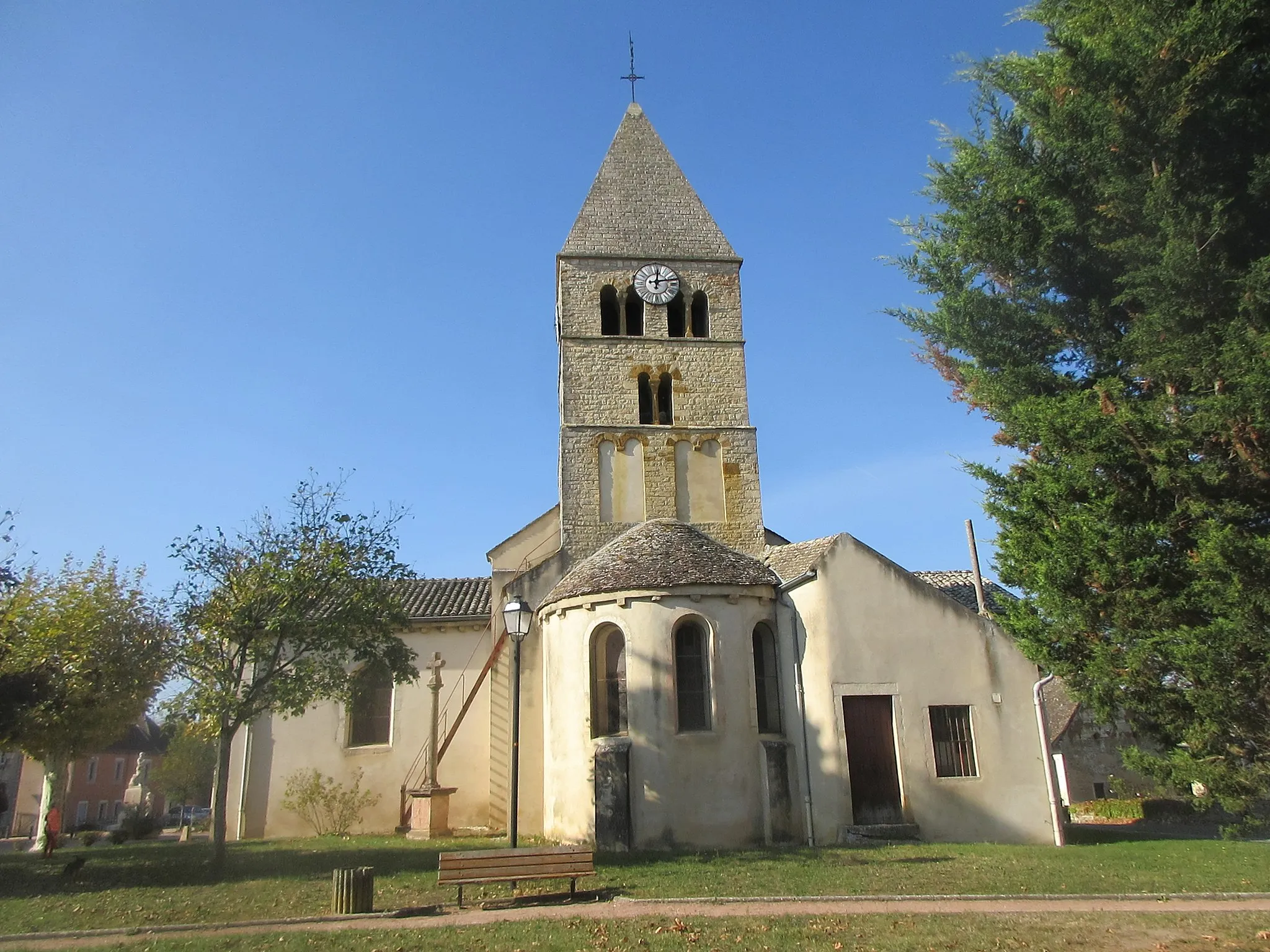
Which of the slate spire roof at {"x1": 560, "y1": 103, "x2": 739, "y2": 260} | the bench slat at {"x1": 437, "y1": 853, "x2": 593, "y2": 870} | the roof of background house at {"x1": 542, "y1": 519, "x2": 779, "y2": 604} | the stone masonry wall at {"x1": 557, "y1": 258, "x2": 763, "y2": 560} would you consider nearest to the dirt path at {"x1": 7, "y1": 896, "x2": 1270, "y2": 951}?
the bench slat at {"x1": 437, "y1": 853, "x2": 593, "y2": 870}

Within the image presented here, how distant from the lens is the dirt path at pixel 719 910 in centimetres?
1045

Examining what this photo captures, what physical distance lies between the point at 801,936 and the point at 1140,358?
1093cm

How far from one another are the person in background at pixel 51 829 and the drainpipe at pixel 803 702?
16952 millimetres

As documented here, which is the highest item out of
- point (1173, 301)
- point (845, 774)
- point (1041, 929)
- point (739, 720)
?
point (1173, 301)

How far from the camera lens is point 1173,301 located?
1392 cm

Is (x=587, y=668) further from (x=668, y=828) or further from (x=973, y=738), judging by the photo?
(x=973, y=738)

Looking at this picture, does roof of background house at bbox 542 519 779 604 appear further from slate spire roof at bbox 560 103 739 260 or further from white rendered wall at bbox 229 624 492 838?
slate spire roof at bbox 560 103 739 260

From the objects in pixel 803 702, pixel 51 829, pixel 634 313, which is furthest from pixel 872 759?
pixel 51 829

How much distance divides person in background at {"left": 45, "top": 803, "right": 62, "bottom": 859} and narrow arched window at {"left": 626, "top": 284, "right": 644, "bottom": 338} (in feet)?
65.8

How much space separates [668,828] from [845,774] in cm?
375

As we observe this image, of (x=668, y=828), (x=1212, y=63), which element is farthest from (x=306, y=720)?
(x=1212, y=63)

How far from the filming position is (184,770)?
5484 centimetres

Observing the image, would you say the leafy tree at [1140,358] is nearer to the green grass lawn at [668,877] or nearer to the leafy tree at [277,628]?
the green grass lawn at [668,877]

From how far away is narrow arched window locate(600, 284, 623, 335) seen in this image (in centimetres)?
2764
